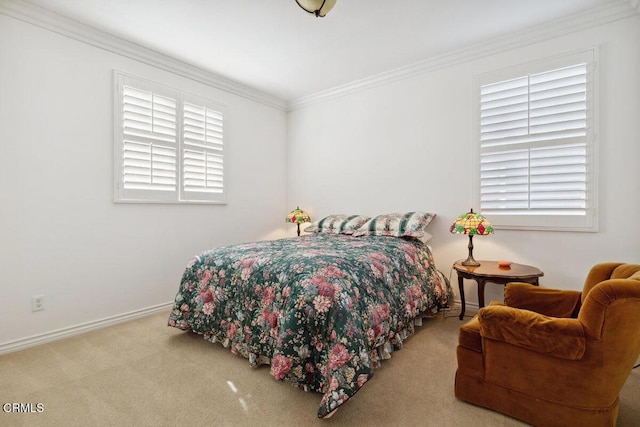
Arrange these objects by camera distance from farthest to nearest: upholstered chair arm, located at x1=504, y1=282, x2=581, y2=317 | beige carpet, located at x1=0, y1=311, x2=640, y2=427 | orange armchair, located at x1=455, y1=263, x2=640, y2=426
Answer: upholstered chair arm, located at x1=504, y1=282, x2=581, y2=317 → beige carpet, located at x1=0, y1=311, x2=640, y2=427 → orange armchair, located at x1=455, y1=263, x2=640, y2=426

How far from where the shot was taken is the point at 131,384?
192 centimetres

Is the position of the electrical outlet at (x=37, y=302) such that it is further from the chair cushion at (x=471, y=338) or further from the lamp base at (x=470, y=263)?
the lamp base at (x=470, y=263)

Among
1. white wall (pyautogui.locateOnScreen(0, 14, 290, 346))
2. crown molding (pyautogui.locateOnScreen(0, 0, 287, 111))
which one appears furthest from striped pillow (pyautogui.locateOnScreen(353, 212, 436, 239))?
crown molding (pyautogui.locateOnScreen(0, 0, 287, 111))

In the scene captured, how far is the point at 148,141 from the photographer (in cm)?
319

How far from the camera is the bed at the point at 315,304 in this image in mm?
1671

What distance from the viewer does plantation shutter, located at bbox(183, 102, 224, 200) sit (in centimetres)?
355

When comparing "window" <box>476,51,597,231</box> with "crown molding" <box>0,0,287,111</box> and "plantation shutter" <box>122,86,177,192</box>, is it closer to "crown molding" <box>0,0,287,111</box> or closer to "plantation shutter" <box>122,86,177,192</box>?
"crown molding" <box>0,0,287,111</box>

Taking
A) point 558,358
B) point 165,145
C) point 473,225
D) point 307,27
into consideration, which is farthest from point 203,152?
point 558,358

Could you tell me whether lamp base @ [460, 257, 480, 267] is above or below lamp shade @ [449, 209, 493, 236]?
below

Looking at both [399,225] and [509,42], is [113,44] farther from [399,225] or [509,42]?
[509,42]

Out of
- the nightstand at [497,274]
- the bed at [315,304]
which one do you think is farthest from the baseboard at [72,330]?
the nightstand at [497,274]

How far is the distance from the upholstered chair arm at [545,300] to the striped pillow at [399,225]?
1.11 m

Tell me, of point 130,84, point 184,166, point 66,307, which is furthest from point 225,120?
point 66,307

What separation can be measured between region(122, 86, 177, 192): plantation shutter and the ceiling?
21.1 inches
